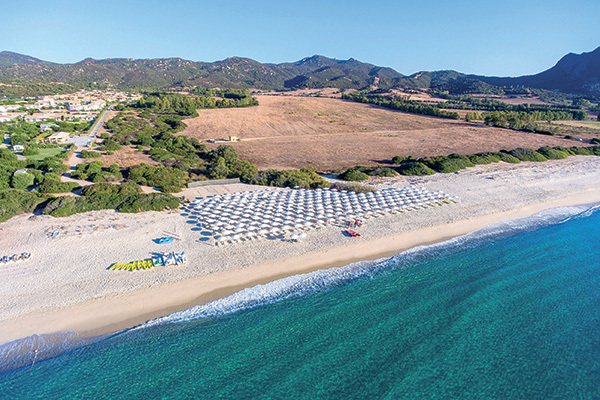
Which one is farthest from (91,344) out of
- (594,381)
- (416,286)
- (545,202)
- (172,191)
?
(545,202)

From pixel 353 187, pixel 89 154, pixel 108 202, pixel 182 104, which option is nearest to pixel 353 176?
pixel 353 187

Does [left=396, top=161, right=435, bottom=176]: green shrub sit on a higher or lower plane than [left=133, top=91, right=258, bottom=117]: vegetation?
lower

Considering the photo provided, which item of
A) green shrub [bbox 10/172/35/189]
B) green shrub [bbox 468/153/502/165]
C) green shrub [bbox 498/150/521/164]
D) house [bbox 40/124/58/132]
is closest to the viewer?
green shrub [bbox 10/172/35/189]

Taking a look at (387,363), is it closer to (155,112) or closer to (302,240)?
(302,240)

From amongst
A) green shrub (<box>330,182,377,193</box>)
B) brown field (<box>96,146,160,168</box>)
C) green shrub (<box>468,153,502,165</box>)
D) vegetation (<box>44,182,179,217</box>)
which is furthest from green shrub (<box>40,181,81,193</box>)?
green shrub (<box>468,153,502,165</box>)

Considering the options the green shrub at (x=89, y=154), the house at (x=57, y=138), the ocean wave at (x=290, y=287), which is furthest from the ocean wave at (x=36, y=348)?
the house at (x=57, y=138)

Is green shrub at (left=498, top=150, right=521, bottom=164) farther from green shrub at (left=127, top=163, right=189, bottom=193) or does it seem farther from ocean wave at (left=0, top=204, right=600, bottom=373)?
green shrub at (left=127, top=163, right=189, bottom=193)
